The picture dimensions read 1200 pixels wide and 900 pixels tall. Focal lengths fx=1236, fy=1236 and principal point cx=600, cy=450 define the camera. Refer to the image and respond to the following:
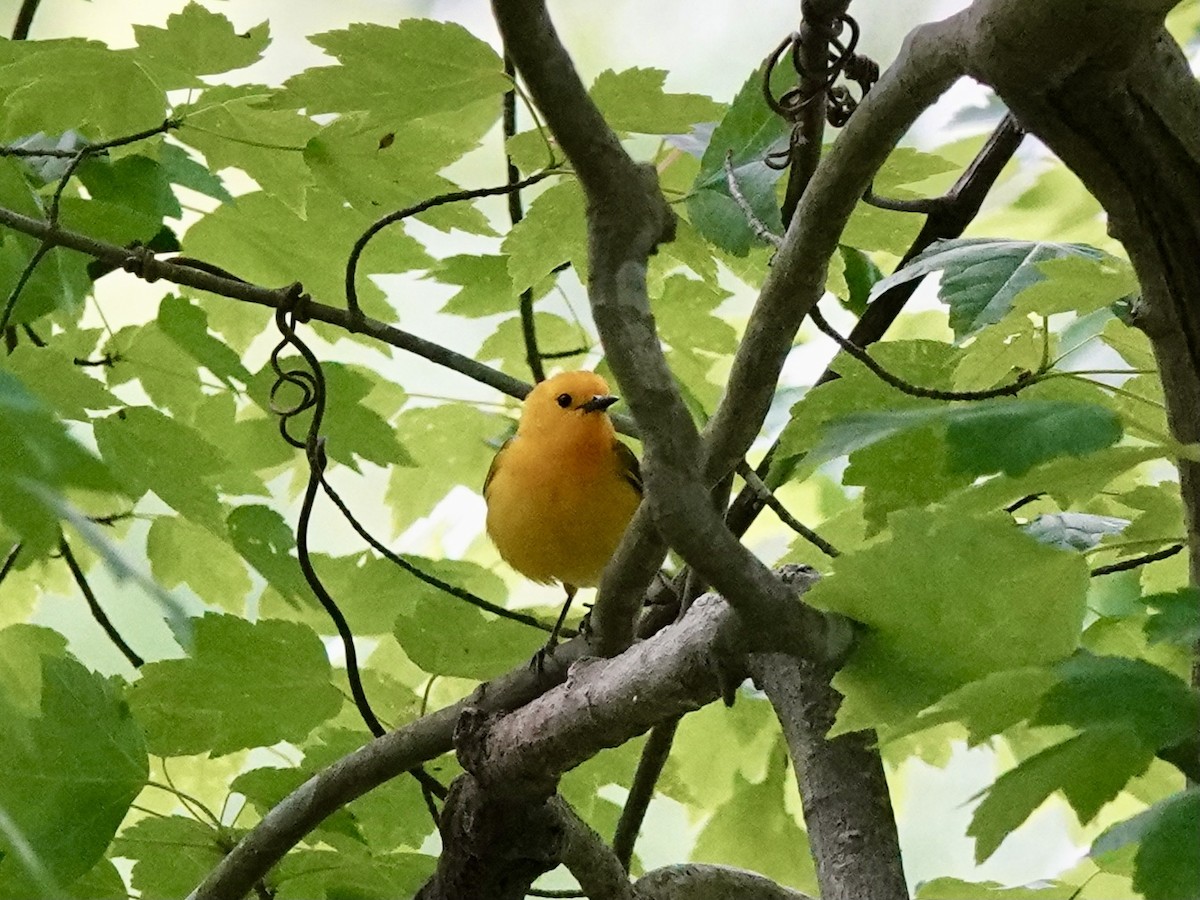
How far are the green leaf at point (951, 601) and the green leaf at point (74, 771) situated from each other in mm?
492

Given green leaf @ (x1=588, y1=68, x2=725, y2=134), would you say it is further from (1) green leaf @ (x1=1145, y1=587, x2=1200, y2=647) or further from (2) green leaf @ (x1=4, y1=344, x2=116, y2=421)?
(1) green leaf @ (x1=1145, y1=587, x2=1200, y2=647)

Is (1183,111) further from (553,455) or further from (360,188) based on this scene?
(553,455)

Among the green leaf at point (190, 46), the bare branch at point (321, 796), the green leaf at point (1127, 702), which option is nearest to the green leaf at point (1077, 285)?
the green leaf at point (1127, 702)

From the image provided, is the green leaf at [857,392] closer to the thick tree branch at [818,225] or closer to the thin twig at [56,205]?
the thick tree branch at [818,225]

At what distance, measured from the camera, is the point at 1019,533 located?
41 cm

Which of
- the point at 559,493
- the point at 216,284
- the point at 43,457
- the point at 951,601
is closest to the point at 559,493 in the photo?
the point at 559,493

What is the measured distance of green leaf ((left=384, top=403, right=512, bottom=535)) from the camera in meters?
1.22

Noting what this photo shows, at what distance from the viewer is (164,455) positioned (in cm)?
86

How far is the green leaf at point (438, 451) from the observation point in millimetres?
1219

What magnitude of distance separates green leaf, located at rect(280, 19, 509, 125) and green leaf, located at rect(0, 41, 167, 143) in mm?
160

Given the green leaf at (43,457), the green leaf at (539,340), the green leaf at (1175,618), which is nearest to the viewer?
the green leaf at (43,457)

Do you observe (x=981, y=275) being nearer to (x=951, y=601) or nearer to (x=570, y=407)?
(x=951, y=601)

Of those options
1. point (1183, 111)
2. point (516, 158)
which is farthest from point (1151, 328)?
point (516, 158)

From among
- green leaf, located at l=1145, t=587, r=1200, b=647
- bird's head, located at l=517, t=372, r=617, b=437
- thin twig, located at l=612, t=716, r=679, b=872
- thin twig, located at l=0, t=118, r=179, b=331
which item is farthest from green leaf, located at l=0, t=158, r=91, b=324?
green leaf, located at l=1145, t=587, r=1200, b=647
